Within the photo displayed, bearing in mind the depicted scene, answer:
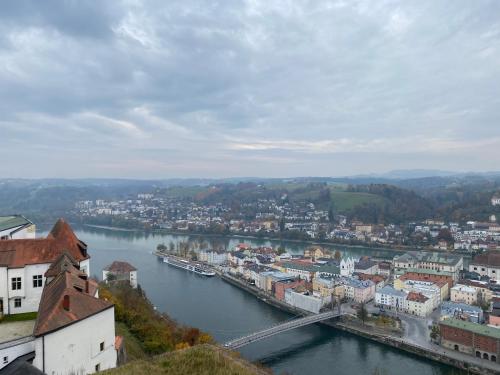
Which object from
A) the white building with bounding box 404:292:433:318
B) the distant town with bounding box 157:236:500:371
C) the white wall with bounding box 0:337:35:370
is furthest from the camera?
the white building with bounding box 404:292:433:318

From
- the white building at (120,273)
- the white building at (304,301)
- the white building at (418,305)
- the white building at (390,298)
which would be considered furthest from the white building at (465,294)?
the white building at (120,273)

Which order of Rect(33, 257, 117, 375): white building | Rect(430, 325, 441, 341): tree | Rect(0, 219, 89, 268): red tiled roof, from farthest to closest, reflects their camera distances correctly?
Rect(430, 325, 441, 341): tree
Rect(0, 219, 89, 268): red tiled roof
Rect(33, 257, 117, 375): white building

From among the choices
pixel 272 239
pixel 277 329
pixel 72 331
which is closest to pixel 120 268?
pixel 277 329

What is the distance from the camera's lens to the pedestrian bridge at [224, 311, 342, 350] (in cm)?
776

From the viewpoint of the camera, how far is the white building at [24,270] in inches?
141

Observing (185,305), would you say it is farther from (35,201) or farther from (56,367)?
(35,201)

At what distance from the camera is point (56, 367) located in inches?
104

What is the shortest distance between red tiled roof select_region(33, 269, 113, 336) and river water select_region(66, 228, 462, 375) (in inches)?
116

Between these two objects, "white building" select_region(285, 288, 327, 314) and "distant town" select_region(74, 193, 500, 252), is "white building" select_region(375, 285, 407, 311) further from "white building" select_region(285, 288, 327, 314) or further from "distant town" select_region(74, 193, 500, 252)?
"distant town" select_region(74, 193, 500, 252)

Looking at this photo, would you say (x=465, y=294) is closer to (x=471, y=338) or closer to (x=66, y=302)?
(x=471, y=338)

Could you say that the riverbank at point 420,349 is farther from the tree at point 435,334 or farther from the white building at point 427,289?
the white building at point 427,289

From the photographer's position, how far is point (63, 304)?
277cm

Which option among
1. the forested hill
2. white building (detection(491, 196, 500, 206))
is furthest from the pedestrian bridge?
white building (detection(491, 196, 500, 206))

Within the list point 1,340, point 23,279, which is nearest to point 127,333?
point 23,279
